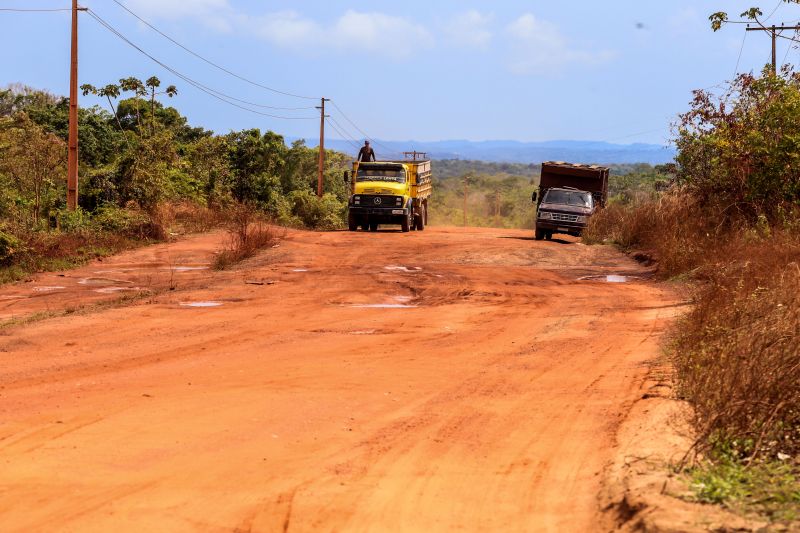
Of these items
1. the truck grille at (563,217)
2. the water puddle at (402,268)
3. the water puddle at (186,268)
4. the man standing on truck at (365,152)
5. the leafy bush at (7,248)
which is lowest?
the water puddle at (186,268)

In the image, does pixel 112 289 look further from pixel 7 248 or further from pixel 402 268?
pixel 402 268

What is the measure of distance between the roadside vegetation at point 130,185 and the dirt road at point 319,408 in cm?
744

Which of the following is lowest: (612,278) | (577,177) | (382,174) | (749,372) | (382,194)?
(612,278)

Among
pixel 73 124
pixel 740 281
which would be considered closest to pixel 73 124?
pixel 73 124

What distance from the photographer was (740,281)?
985 centimetres

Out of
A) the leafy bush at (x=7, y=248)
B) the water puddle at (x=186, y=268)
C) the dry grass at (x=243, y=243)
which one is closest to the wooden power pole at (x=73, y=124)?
the dry grass at (x=243, y=243)

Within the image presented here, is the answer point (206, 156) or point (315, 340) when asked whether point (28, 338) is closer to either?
point (315, 340)

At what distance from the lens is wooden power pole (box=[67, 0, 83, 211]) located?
27203 mm

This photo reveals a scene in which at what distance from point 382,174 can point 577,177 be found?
7705 millimetres

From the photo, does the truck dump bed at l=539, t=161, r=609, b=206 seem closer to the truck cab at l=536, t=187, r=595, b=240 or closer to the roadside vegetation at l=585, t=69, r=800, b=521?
the truck cab at l=536, t=187, r=595, b=240

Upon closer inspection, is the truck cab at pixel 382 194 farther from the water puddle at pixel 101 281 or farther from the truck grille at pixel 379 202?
the water puddle at pixel 101 281

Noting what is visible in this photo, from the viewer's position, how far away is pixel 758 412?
6828 mm

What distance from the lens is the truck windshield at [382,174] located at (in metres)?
37.0

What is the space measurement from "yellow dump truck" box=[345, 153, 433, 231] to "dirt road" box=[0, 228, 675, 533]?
62.3 ft
